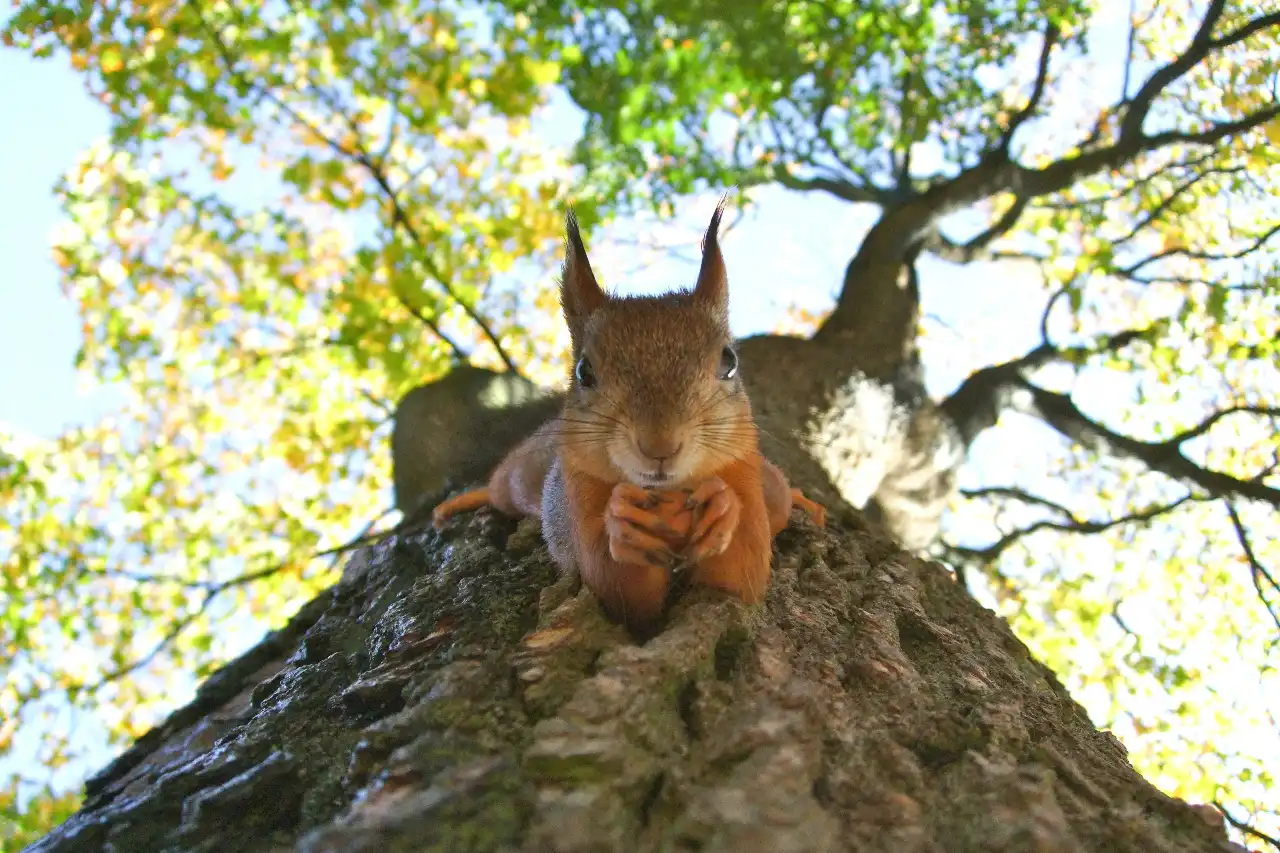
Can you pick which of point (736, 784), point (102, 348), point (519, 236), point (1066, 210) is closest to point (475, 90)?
point (519, 236)

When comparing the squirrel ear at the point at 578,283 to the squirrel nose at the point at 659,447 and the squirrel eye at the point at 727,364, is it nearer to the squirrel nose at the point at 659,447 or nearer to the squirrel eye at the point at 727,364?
the squirrel eye at the point at 727,364

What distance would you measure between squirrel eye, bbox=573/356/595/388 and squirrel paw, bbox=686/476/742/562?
470 millimetres

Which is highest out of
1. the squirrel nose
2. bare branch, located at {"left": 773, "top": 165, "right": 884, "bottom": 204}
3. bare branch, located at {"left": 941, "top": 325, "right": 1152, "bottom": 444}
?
Result: bare branch, located at {"left": 773, "top": 165, "right": 884, "bottom": 204}

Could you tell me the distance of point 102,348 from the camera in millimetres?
4863

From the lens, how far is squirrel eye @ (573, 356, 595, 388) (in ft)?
6.31

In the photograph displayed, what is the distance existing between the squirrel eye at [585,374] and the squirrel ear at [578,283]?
21 cm

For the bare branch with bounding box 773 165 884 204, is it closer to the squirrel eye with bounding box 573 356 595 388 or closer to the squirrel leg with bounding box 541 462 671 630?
the squirrel eye with bounding box 573 356 595 388

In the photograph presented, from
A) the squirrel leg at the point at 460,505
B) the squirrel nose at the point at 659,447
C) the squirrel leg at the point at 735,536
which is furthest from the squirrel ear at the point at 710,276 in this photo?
the squirrel leg at the point at 460,505

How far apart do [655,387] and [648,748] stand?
0.78 meters

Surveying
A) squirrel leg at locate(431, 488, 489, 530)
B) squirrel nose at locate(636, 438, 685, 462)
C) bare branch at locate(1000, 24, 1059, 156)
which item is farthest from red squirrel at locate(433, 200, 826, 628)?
bare branch at locate(1000, 24, 1059, 156)

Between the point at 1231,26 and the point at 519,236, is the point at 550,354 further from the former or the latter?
the point at 1231,26

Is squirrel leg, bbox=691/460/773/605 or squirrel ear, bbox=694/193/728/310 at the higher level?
squirrel ear, bbox=694/193/728/310

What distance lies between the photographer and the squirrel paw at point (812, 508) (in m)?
2.54

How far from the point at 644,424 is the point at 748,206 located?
396 cm
